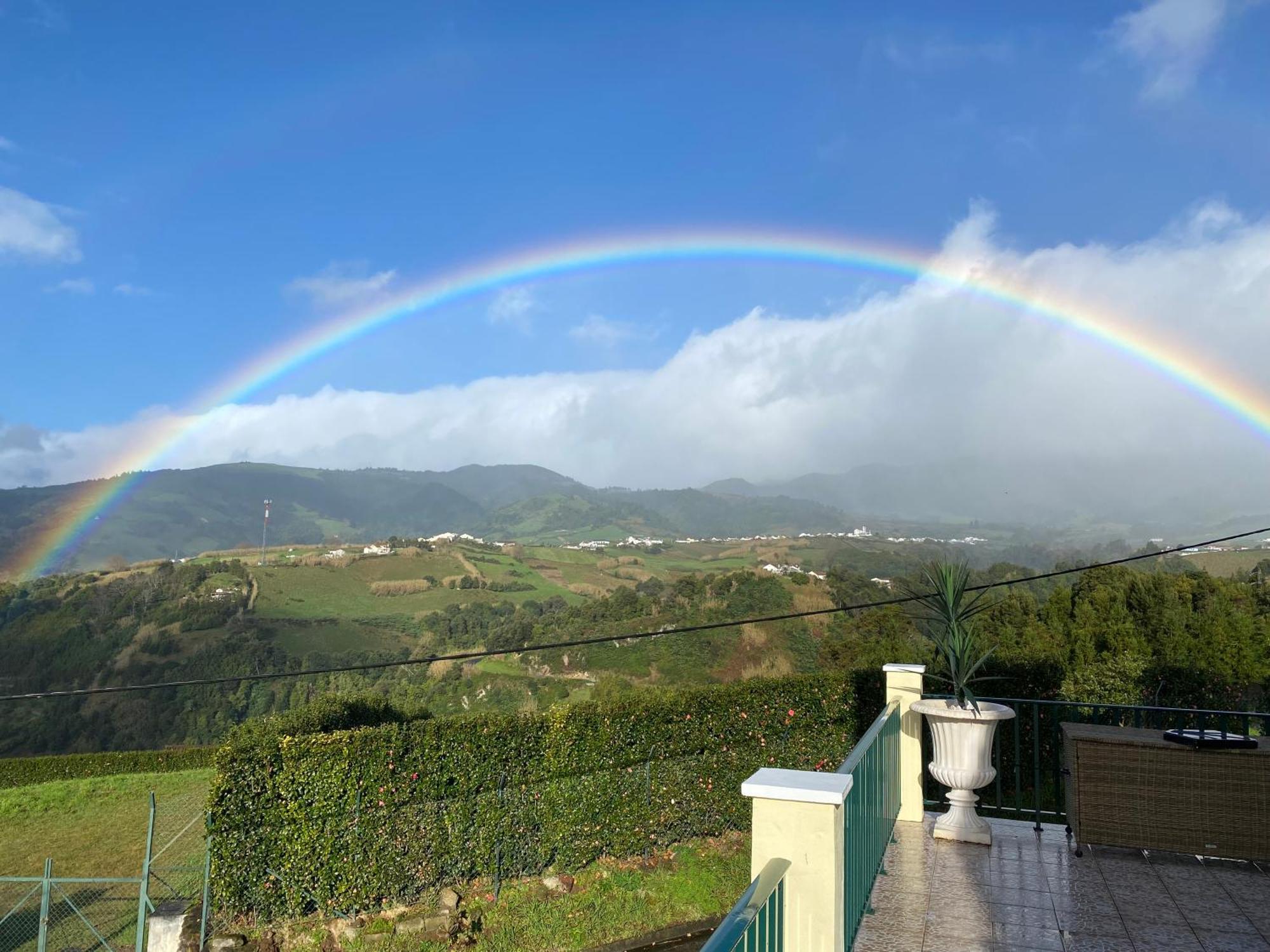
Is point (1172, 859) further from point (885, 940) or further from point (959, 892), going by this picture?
point (885, 940)

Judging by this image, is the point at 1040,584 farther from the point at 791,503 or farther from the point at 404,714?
the point at 791,503

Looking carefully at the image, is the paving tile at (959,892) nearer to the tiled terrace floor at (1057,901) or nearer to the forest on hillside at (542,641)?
the tiled terrace floor at (1057,901)

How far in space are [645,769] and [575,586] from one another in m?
42.5

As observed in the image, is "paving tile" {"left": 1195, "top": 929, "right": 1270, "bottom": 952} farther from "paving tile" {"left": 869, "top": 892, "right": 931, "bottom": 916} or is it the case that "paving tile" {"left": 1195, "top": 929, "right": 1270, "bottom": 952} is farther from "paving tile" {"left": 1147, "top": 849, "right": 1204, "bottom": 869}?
"paving tile" {"left": 869, "top": 892, "right": 931, "bottom": 916}

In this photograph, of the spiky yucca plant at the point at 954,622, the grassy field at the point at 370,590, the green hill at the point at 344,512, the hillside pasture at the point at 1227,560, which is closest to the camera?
the spiky yucca plant at the point at 954,622

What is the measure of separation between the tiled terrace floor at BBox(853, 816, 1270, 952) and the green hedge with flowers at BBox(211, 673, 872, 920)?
608cm

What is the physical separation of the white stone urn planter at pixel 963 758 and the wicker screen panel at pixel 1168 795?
0.46m

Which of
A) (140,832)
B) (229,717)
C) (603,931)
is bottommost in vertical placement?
(229,717)

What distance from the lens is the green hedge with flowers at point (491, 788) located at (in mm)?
9016

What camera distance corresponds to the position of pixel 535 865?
394 inches

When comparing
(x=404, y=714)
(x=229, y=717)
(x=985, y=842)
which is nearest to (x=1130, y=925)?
(x=985, y=842)

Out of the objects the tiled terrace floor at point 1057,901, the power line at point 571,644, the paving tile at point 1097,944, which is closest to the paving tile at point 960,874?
the tiled terrace floor at point 1057,901

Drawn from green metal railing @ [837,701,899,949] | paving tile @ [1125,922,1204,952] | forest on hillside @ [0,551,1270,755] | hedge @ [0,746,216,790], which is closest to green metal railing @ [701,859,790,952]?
green metal railing @ [837,701,899,949]

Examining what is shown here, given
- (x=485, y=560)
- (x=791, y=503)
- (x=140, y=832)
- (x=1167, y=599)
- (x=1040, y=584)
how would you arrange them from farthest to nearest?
(x=791, y=503) < (x=485, y=560) < (x=1040, y=584) < (x=1167, y=599) < (x=140, y=832)
